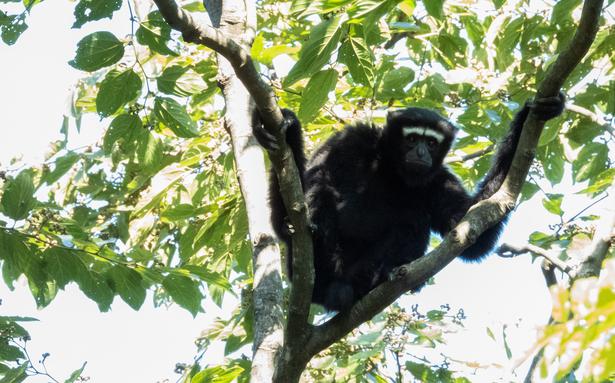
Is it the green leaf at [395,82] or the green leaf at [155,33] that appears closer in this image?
the green leaf at [155,33]

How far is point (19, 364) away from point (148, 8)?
10.3 feet

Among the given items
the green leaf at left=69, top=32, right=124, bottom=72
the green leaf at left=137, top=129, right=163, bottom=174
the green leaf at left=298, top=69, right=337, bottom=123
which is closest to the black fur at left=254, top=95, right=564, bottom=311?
the green leaf at left=298, top=69, right=337, bottom=123

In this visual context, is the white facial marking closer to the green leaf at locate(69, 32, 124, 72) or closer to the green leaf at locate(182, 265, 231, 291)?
the green leaf at locate(182, 265, 231, 291)

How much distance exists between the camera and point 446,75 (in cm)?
793

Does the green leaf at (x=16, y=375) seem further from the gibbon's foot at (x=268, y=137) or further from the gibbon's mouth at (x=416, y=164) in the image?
the gibbon's mouth at (x=416, y=164)

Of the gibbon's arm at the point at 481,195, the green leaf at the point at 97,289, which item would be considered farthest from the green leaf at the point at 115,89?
the gibbon's arm at the point at 481,195

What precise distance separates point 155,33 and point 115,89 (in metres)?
0.68

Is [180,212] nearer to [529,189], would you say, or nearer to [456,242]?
[456,242]

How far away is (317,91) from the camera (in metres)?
A: 5.62

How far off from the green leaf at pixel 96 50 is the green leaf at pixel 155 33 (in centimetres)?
21

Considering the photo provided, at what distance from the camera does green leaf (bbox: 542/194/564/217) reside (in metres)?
7.70

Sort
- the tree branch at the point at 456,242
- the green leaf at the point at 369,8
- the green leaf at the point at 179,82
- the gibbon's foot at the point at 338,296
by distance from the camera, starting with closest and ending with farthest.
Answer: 1. the green leaf at the point at 369,8
2. the tree branch at the point at 456,242
3. the green leaf at the point at 179,82
4. the gibbon's foot at the point at 338,296

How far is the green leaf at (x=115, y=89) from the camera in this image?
558 centimetres

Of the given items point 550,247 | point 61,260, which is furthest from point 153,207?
point 550,247
